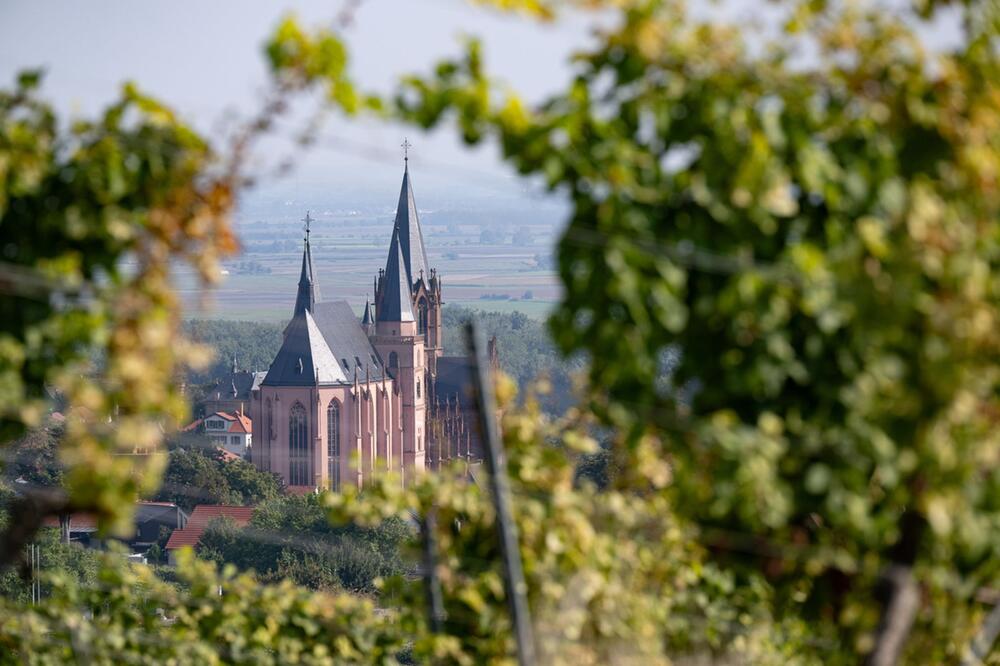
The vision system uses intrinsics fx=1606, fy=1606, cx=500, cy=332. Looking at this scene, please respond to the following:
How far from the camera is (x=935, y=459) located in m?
3.29

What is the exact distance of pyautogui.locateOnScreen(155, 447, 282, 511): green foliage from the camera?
63.2 m

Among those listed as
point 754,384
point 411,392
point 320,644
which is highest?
point 411,392

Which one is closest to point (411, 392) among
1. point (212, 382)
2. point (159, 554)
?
point (212, 382)

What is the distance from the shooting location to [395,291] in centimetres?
8100

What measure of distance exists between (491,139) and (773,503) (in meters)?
0.97

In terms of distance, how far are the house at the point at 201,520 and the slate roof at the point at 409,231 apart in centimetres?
2225

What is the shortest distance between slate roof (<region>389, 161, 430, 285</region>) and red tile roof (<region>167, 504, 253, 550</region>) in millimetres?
22120

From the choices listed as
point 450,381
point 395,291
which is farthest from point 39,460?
point 450,381

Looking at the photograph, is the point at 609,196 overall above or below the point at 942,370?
above

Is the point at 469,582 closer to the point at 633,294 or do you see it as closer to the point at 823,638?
the point at 823,638

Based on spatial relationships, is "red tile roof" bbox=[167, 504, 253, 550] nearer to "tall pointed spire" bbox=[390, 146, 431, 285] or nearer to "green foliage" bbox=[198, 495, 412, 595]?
"green foliage" bbox=[198, 495, 412, 595]

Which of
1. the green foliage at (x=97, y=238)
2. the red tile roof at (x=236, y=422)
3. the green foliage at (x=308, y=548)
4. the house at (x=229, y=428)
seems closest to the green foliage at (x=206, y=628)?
the green foliage at (x=97, y=238)

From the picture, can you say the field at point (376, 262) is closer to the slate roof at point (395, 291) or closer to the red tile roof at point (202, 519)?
the slate roof at point (395, 291)

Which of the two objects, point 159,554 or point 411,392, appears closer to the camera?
point 159,554
